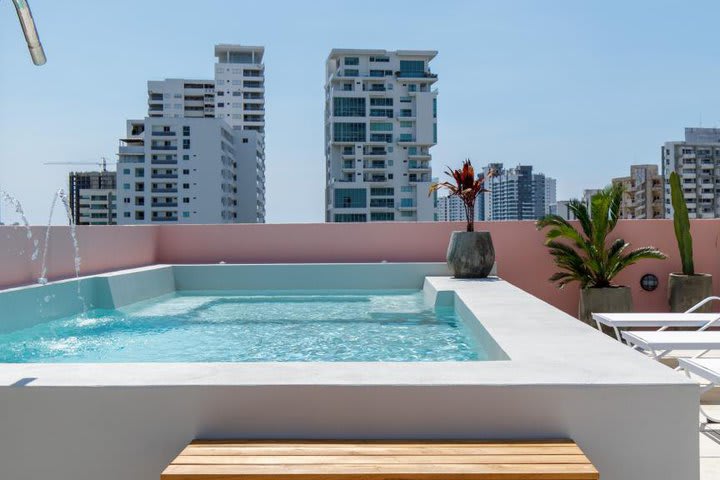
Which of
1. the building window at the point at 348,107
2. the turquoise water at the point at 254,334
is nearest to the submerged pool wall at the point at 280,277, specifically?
the turquoise water at the point at 254,334

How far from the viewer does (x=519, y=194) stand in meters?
140

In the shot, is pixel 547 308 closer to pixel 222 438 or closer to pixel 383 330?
pixel 383 330

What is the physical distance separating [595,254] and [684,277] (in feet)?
3.79

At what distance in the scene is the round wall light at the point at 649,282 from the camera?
Answer: 9.23 meters

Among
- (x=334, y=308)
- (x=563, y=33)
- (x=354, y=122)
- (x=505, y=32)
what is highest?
(x=354, y=122)

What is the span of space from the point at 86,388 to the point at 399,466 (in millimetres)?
1287

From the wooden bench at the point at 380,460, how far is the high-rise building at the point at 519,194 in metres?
137

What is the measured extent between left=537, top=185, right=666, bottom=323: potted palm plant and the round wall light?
0.56m

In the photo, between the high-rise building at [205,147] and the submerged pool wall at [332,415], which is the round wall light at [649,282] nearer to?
the submerged pool wall at [332,415]

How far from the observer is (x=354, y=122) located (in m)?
66.9

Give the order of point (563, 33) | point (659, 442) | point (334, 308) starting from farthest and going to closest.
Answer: point (563, 33) → point (334, 308) → point (659, 442)

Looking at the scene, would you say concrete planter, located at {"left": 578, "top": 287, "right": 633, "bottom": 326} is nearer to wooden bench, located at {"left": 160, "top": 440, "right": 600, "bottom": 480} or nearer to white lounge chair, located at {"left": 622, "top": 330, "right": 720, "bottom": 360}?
white lounge chair, located at {"left": 622, "top": 330, "right": 720, "bottom": 360}

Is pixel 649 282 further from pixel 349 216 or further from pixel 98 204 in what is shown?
pixel 98 204

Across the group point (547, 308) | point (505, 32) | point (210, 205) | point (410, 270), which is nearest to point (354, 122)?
point (210, 205)
